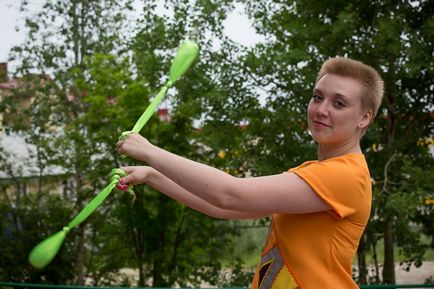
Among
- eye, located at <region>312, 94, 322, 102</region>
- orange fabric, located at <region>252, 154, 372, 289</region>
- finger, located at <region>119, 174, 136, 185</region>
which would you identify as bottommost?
orange fabric, located at <region>252, 154, 372, 289</region>

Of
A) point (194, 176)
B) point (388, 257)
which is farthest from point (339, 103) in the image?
point (388, 257)

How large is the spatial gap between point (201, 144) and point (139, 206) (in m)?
1.22

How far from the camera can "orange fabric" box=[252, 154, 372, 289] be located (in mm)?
1779

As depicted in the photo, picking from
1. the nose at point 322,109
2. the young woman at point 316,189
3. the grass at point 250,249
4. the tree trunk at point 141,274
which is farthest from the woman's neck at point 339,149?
the tree trunk at point 141,274

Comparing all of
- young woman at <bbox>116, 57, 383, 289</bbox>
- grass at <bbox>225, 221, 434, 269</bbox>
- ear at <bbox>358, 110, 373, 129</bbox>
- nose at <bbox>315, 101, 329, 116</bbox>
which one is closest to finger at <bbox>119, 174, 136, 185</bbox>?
young woman at <bbox>116, 57, 383, 289</bbox>

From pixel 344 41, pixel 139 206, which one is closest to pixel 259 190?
pixel 344 41

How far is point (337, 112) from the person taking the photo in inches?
73.2

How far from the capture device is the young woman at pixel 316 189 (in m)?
1.69

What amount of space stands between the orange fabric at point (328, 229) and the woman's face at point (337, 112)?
65 mm

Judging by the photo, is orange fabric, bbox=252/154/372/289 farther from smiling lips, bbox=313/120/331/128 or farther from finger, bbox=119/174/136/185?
finger, bbox=119/174/136/185

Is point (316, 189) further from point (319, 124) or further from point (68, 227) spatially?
point (68, 227)

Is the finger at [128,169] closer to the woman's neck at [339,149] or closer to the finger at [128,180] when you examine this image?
the finger at [128,180]

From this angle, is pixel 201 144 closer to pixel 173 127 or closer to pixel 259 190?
pixel 173 127

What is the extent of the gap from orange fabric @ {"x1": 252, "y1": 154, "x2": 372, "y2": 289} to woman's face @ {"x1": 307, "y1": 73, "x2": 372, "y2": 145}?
0.06 meters
